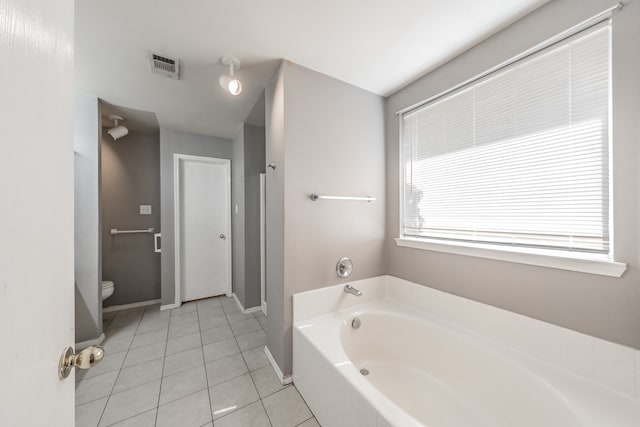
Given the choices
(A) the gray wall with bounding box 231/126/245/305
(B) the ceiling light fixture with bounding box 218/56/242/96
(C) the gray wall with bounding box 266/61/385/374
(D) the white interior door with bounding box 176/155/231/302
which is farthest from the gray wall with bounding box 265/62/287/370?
(D) the white interior door with bounding box 176/155/231/302

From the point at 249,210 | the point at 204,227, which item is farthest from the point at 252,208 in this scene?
the point at 204,227

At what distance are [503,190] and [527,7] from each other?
38.5 inches

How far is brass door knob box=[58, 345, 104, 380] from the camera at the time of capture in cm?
49

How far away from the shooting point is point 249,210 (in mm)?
2865

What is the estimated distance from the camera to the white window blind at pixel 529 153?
3.56ft

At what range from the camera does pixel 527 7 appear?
3.99 feet

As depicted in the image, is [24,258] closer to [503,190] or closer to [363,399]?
[363,399]

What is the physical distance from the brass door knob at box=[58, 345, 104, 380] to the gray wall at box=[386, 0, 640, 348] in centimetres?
181

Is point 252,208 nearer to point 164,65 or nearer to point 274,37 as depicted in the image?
point 164,65

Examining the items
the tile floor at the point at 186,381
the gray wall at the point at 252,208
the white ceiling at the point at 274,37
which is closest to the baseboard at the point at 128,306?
the tile floor at the point at 186,381

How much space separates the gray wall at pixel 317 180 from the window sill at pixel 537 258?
62 centimetres

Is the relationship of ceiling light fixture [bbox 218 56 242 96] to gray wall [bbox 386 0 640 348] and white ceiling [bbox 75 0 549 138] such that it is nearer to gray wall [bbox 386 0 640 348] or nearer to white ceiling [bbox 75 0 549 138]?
white ceiling [bbox 75 0 549 138]

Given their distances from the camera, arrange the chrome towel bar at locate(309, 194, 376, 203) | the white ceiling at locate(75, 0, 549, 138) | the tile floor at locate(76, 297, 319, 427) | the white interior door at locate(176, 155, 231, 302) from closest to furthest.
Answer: the white ceiling at locate(75, 0, 549, 138) → the tile floor at locate(76, 297, 319, 427) → the chrome towel bar at locate(309, 194, 376, 203) → the white interior door at locate(176, 155, 231, 302)

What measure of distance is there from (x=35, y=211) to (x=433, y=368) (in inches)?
79.7
